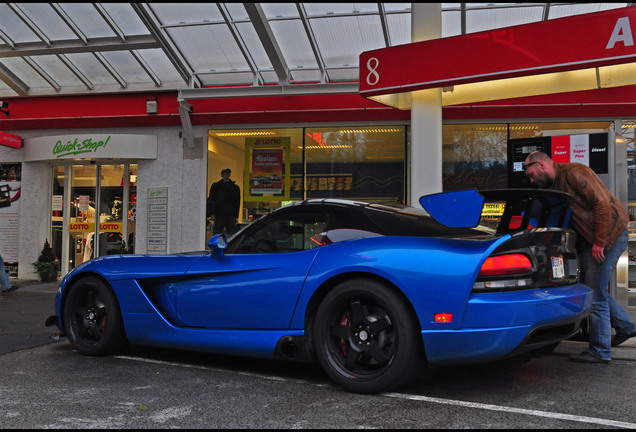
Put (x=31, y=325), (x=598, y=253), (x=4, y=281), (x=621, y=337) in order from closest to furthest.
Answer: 1. (x=598, y=253)
2. (x=621, y=337)
3. (x=31, y=325)
4. (x=4, y=281)

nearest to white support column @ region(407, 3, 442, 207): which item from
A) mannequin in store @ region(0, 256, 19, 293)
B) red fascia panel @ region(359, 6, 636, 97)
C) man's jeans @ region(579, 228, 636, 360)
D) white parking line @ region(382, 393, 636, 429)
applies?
red fascia panel @ region(359, 6, 636, 97)

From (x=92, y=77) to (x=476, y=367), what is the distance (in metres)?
10.1

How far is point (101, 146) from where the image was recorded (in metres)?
11.5

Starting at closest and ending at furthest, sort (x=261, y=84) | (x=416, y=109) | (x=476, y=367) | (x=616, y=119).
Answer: (x=476, y=367), (x=416, y=109), (x=616, y=119), (x=261, y=84)

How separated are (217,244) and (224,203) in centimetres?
752

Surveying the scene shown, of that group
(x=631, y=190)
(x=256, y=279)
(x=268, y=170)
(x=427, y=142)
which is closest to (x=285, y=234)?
(x=256, y=279)

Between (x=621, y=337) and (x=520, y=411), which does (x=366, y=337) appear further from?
(x=621, y=337)

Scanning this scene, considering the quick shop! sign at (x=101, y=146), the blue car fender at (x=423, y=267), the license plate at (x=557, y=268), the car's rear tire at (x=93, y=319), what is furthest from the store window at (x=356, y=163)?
the blue car fender at (x=423, y=267)

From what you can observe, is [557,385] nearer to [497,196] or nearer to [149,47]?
[497,196]

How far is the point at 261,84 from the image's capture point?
10805 mm

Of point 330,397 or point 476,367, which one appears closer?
point 330,397

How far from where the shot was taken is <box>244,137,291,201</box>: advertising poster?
37.4 ft

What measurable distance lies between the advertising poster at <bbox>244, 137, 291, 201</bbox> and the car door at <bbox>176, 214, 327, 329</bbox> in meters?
7.30

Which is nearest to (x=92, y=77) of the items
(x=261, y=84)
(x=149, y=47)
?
(x=149, y=47)
